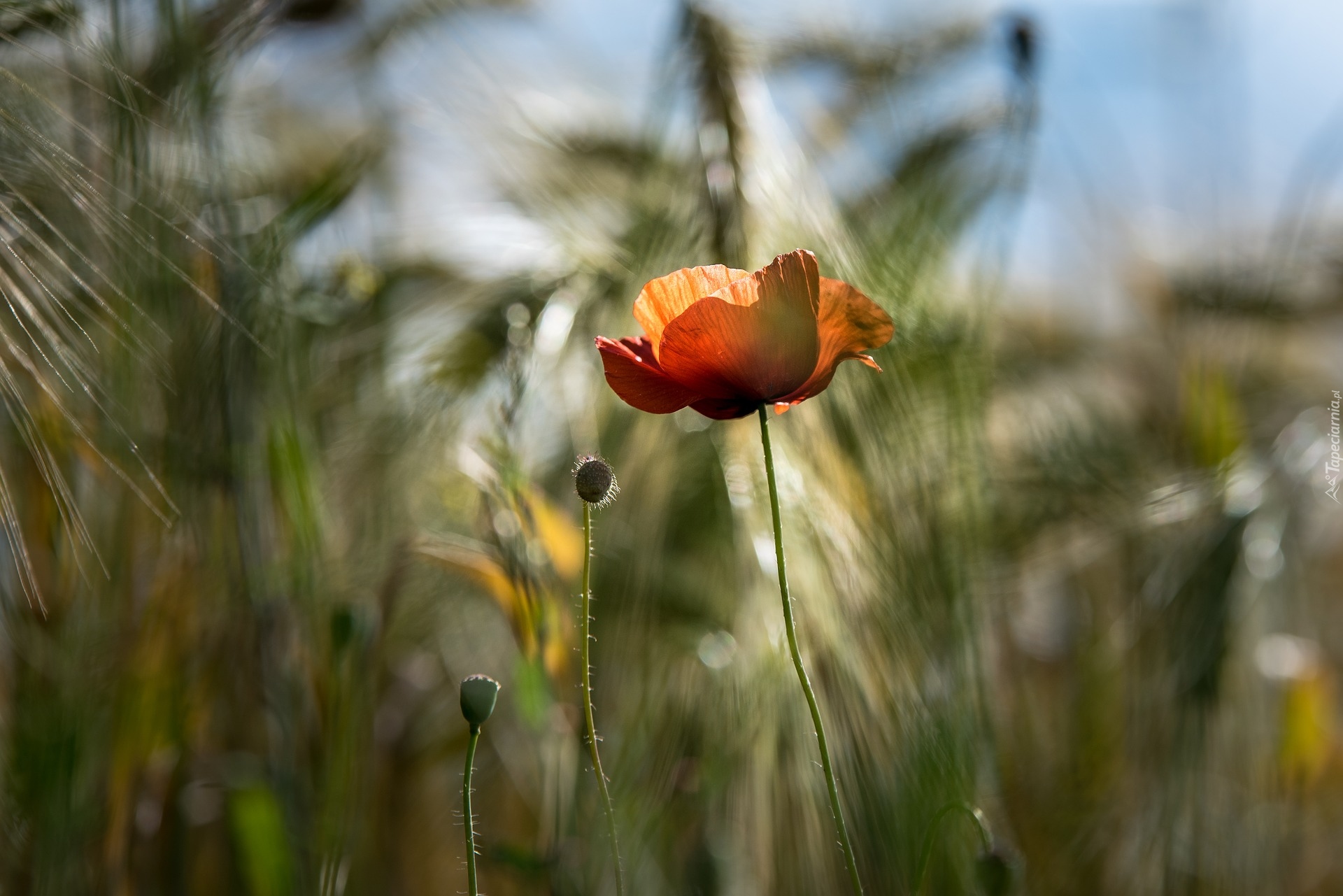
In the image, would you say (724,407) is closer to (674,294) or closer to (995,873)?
(674,294)

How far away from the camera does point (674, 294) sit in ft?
1.10

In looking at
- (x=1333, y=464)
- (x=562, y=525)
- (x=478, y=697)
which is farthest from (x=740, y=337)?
(x=1333, y=464)

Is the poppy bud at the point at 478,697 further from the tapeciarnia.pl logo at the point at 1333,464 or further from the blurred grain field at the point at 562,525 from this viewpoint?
the tapeciarnia.pl logo at the point at 1333,464

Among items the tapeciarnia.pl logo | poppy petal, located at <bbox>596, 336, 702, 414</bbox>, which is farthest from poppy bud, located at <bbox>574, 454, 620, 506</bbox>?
the tapeciarnia.pl logo

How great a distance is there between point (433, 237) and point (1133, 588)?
905mm

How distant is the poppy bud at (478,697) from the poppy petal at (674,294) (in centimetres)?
12

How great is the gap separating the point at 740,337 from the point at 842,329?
0.04 m

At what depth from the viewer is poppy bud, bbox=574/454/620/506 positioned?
32cm

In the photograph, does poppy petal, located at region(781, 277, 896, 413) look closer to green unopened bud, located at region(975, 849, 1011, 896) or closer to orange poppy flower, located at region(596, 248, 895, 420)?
orange poppy flower, located at region(596, 248, 895, 420)

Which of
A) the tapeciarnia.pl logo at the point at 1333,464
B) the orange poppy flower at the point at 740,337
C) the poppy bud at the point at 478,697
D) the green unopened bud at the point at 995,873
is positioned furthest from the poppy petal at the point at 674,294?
the tapeciarnia.pl logo at the point at 1333,464

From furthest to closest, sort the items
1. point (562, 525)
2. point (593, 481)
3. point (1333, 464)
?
1. point (1333, 464)
2. point (562, 525)
3. point (593, 481)

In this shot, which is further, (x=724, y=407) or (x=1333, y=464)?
(x=1333, y=464)

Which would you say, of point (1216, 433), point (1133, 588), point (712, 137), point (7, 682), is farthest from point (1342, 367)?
point (7, 682)

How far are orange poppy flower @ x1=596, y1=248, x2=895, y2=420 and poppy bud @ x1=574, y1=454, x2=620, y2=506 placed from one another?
0.02 meters
